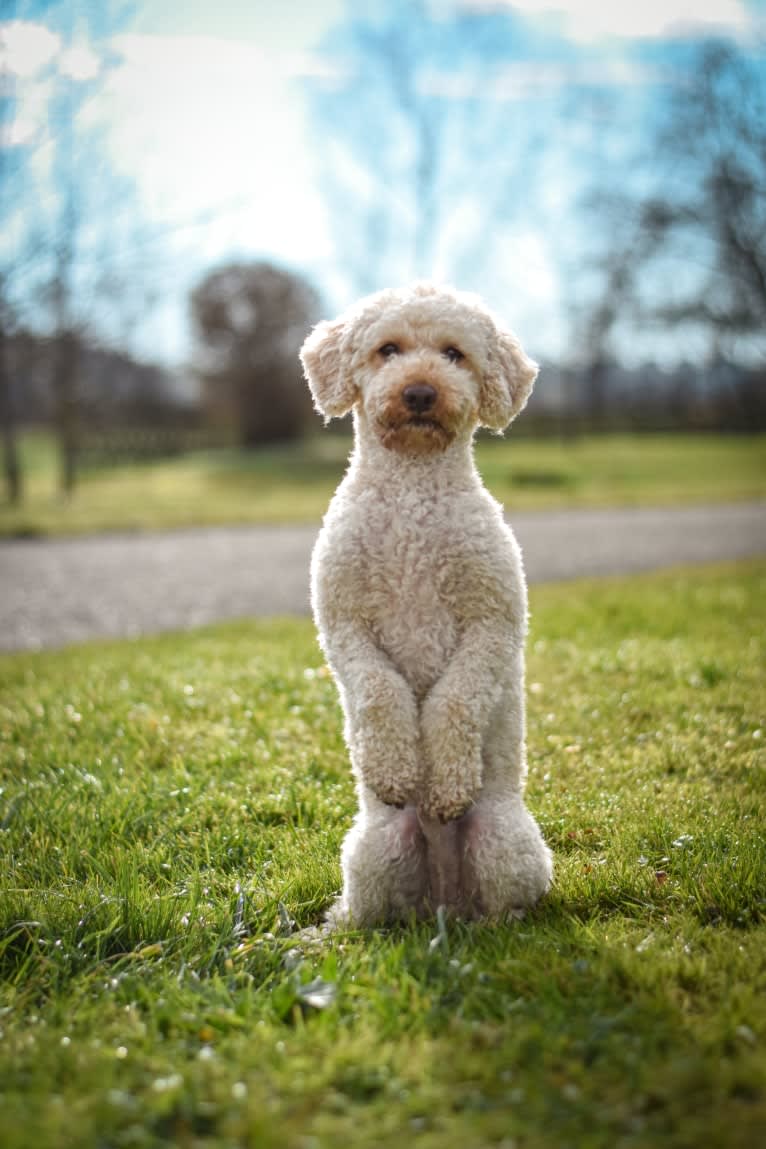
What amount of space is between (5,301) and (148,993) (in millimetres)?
11709

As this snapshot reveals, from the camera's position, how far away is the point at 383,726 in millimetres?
2967

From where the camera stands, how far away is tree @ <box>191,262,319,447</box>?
3475 centimetres

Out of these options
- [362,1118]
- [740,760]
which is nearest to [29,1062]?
[362,1118]

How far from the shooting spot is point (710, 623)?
751cm

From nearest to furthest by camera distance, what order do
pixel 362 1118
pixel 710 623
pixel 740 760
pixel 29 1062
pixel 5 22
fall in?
pixel 362 1118 < pixel 29 1062 < pixel 740 760 < pixel 710 623 < pixel 5 22

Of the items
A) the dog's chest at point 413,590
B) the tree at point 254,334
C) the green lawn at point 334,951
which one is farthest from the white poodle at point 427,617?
the tree at point 254,334

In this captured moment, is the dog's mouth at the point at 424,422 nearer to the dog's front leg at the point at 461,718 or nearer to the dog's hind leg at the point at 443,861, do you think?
the dog's front leg at the point at 461,718

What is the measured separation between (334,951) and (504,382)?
73.7 inches

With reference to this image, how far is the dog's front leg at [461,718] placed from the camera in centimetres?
297

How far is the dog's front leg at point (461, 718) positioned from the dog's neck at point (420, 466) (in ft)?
1.55

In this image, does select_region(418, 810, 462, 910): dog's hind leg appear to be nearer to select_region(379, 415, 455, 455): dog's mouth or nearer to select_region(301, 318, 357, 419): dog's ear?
select_region(379, 415, 455, 455): dog's mouth

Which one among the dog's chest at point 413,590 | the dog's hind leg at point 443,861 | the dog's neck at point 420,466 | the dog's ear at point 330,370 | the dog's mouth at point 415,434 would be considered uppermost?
the dog's ear at point 330,370

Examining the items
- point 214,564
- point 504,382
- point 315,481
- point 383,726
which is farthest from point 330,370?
point 315,481

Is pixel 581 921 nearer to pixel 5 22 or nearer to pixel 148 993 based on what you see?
pixel 148 993
